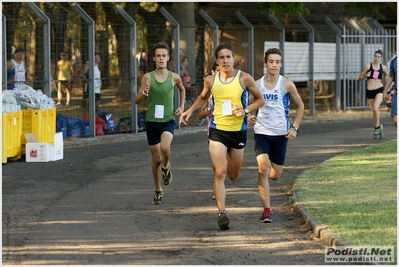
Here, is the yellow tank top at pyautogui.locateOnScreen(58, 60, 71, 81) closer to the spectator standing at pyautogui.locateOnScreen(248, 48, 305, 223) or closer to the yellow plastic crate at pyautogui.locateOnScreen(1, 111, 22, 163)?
the yellow plastic crate at pyautogui.locateOnScreen(1, 111, 22, 163)

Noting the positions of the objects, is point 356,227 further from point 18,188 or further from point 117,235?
point 18,188

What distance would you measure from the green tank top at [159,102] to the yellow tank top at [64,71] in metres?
9.29

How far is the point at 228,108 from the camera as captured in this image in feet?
29.2

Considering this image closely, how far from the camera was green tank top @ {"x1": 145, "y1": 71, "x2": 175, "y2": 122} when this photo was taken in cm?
1036

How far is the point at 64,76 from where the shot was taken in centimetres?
1964

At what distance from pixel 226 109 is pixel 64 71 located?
37.1 feet

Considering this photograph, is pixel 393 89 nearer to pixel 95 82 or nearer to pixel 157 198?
pixel 157 198

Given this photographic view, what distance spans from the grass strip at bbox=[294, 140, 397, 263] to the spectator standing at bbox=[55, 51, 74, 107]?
717cm

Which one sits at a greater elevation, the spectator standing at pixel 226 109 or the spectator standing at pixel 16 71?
the spectator standing at pixel 16 71

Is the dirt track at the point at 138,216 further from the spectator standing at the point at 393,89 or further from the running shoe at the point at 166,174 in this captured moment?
the spectator standing at the point at 393,89

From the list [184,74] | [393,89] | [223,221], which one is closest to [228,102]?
[223,221]

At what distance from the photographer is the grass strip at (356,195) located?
7.98m

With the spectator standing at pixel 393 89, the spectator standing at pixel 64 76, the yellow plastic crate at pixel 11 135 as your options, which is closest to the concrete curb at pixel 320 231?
the spectator standing at pixel 393 89

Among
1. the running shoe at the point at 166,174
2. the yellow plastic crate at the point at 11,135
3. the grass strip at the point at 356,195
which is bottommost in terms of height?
the grass strip at the point at 356,195
